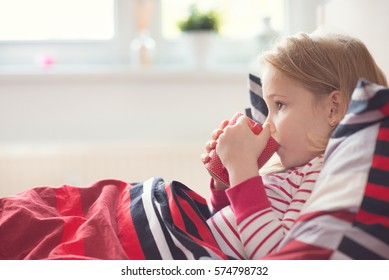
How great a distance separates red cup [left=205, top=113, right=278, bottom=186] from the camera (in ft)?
3.46

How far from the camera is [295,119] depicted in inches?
41.8

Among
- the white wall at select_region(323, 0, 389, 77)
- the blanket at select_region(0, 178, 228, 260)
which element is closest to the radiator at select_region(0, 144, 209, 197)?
the white wall at select_region(323, 0, 389, 77)

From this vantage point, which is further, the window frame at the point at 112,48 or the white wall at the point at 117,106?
the window frame at the point at 112,48

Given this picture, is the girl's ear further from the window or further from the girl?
the window

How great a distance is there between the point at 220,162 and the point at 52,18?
1.64m

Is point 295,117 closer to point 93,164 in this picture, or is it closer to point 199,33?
point 93,164

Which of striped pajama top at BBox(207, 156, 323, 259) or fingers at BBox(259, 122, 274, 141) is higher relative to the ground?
fingers at BBox(259, 122, 274, 141)

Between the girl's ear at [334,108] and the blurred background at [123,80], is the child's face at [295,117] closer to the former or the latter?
the girl's ear at [334,108]

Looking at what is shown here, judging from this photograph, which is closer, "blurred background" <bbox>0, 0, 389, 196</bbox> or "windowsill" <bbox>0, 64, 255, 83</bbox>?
"blurred background" <bbox>0, 0, 389, 196</bbox>

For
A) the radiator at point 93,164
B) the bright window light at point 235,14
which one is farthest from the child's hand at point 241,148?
the bright window light at point 235,14

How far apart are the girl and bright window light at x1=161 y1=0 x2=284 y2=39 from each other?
1.44 meters

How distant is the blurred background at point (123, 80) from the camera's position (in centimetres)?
219
